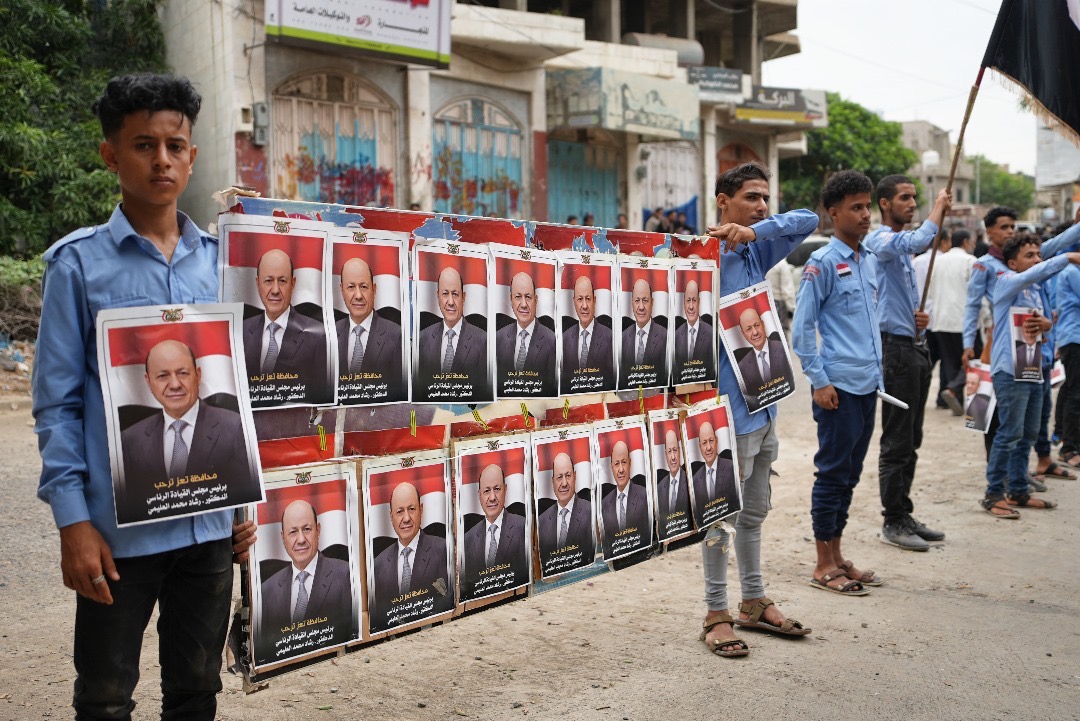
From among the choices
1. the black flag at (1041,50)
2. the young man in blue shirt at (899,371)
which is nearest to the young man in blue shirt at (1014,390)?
the young man in blue shirt at (899,371)

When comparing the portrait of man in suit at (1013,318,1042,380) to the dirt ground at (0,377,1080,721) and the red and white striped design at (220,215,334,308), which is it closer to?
the dirt ground at (0,377,1080,721)

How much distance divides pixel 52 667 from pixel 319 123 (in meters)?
12.0

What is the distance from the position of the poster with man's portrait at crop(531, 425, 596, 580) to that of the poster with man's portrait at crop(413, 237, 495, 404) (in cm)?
34

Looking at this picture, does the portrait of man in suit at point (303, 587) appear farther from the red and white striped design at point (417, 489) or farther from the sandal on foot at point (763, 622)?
the sandal on foot at point (763, 622)

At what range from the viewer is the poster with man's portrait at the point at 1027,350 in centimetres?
640

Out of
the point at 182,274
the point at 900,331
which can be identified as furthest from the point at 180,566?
the point at 900,331

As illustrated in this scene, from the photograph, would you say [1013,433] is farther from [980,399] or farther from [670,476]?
[670,476]

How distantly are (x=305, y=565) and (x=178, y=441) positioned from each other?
0.51 meters

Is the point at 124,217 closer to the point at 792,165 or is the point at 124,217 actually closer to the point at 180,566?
the point at 180,566

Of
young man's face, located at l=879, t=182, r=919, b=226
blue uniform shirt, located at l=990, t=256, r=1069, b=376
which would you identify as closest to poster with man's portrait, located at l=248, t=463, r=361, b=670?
young man's face, located at l=879, t=182, r=919, b=226

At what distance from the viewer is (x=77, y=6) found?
13.7 metres

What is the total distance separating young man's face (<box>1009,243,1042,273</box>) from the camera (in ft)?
21.5

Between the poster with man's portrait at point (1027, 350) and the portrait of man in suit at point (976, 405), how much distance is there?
321 millimetres

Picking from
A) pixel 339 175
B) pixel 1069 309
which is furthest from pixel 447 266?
pixel 339 175
